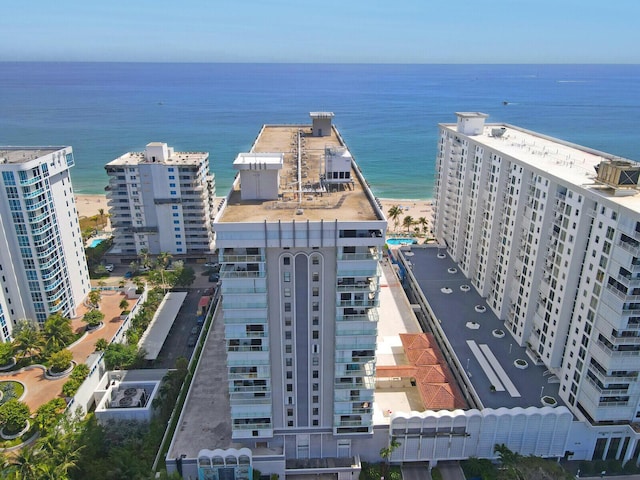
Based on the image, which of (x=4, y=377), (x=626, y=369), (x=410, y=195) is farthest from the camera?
(x=410, y=195)

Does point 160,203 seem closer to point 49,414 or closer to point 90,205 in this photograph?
point 49,414

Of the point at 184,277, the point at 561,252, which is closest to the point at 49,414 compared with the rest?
the point at 184,277

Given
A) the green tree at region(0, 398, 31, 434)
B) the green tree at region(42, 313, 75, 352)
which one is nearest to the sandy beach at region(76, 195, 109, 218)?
the green tree at region(42, 313, 75, 352)

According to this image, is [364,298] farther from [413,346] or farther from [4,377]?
[4,377]

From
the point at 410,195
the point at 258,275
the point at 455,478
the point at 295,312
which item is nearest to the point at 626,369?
the point at 455,478

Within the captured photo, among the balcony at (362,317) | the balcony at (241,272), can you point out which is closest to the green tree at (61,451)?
the balcony at (241,272)

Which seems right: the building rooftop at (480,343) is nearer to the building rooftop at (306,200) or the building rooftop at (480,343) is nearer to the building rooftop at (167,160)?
the building rooftop at (306,200)
